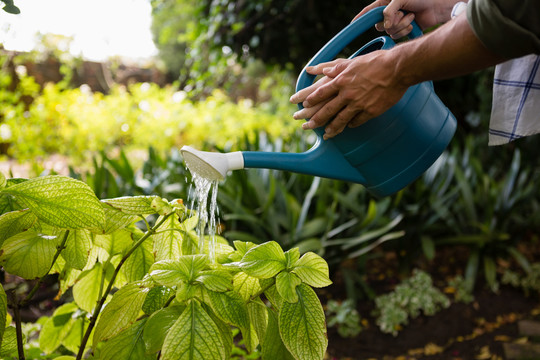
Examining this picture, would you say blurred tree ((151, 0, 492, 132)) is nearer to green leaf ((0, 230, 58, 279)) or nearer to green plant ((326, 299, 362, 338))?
green plant ((326, 299, 362, 338))

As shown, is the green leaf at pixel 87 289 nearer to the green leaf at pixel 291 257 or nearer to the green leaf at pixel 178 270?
the green leaf at pixel 178 270

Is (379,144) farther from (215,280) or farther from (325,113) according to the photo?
(215,280)

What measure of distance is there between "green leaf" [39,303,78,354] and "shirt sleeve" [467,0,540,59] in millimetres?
1078

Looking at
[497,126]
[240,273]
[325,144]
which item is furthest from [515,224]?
[240,273]

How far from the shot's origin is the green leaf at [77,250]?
0.87 m

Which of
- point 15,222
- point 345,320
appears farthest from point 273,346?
point 345,320

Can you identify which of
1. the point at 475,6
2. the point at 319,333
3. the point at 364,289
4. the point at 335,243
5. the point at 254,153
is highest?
the point at 475,6

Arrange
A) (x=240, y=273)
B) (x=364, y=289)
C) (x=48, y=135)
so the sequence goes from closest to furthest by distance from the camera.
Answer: (x=240, y=273) → (x=364, y=289) → (x=48, y=135)

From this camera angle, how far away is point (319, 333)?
811 mm

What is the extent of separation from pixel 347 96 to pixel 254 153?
0.21 meters

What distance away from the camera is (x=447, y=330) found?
229cm

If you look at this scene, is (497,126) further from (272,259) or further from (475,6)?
(272,259)

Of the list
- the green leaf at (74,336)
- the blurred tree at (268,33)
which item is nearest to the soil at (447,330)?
the green leaf at (74,336)

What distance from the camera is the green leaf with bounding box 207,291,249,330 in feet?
2.53
